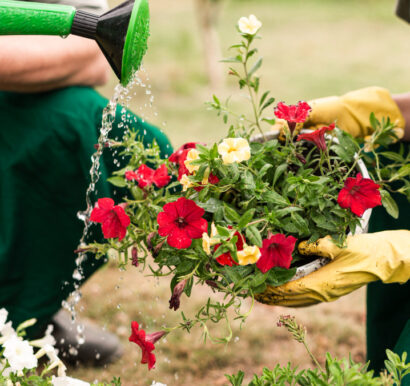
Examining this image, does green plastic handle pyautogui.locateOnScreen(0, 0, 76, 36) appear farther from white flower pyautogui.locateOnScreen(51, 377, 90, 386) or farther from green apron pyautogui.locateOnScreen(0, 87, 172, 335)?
A: green apron pyautogui.locateOnScreen(0, 87, 172, 335)

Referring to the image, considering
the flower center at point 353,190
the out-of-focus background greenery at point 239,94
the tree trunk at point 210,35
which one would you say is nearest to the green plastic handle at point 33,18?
the out-of-focus background greenery at point 239,94

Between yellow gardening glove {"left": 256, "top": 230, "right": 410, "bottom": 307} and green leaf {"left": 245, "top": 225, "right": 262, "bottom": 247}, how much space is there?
0.18 meters

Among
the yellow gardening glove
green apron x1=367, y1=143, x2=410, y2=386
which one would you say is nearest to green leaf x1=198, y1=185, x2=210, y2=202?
the yellow gardening glove

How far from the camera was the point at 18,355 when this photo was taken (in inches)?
40.8

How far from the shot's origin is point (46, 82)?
6.01ft

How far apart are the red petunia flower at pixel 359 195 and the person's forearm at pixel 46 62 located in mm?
1085

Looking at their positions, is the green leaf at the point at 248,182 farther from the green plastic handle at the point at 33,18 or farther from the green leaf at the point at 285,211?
the green plastic handle at the point at 33,18

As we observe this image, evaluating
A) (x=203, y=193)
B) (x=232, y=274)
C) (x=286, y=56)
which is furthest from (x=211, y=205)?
(x=286, y=56)

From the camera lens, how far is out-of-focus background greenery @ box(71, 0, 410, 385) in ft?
7.64

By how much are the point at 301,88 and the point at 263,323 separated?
4.32 m

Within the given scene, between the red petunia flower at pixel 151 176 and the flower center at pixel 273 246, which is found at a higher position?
the red petunia flower at pixel 151 176

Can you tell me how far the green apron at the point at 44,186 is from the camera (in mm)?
1896

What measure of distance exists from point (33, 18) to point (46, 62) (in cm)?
75

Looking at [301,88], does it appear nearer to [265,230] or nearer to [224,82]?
[224,82]
